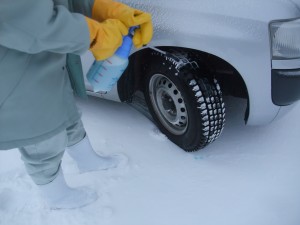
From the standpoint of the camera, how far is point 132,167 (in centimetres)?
199

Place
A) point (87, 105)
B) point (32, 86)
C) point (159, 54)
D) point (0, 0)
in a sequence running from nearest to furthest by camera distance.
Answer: point (0, 0), point (32, 86), point (159, 54), point (87, 105)

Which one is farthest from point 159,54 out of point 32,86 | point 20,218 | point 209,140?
point 20,218

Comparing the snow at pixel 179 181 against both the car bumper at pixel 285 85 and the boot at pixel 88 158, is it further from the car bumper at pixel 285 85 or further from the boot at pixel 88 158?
the car bumper at pixel 285 85

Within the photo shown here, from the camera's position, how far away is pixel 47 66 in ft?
4.36

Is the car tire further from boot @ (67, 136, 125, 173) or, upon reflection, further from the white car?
boot @ (67, 136, 125, 173)

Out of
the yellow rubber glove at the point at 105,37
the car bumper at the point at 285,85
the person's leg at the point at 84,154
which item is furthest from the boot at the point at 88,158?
the car bumper at the point at 285,85

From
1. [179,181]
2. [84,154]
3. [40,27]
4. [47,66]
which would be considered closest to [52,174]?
[84,154]

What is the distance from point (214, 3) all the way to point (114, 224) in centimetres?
121

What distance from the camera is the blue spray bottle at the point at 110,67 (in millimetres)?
1462

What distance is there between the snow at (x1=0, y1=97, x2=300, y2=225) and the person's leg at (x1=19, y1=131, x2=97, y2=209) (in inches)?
2.1

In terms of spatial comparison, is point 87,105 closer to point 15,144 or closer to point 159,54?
point 159,54

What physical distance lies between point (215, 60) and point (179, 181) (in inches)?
28.7

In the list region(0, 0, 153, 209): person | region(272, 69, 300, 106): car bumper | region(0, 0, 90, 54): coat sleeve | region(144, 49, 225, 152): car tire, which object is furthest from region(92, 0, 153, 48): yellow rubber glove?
region(272, 69, 300, 106): car bumper

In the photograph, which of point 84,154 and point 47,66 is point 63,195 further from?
point 47,66
